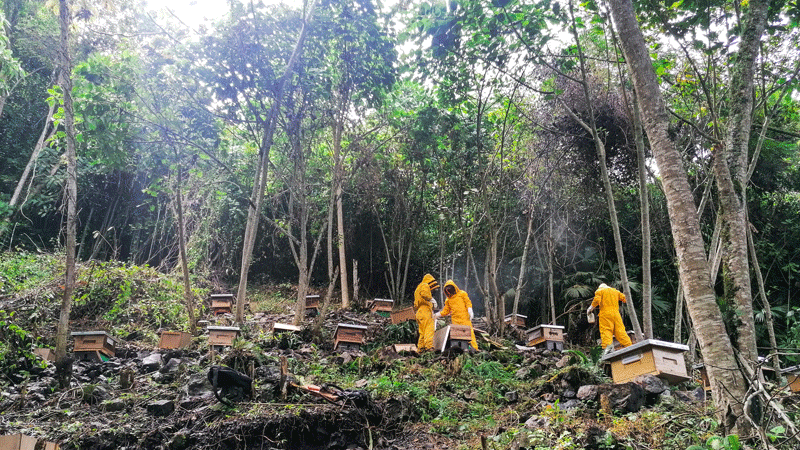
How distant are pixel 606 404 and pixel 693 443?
171cm

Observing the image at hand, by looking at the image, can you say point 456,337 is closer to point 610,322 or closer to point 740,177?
point 610,322

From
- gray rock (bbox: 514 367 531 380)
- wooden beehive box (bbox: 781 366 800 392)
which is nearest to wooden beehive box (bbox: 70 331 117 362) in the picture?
gray rock (bbox: 514 367 531 380)

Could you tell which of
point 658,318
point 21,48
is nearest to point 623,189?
point 658,318

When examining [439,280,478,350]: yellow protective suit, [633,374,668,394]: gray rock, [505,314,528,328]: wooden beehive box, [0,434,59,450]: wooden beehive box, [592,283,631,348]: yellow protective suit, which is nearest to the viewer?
[0,434,59,450]: wooden beehive box

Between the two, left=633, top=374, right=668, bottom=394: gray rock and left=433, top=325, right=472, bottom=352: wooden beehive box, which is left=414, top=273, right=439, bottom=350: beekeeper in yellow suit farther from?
left=633, top=374, right=668, bottom=394: gray rock

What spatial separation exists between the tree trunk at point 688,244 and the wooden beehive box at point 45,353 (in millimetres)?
9377

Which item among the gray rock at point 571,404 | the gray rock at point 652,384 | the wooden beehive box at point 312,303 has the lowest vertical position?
the gray rock at point 571,404

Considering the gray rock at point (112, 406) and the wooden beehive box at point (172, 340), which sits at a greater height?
the wooden beehive box at point (172, 340)

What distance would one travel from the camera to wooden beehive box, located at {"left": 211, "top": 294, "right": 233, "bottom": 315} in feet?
45.5

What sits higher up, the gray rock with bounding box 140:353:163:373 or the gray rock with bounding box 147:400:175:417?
the gray rock with bounding box 140:353:163:373

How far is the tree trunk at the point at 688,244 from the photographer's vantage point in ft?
15.1

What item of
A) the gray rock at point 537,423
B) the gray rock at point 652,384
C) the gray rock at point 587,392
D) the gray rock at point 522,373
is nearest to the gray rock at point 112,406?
the gray rock at point 537,423

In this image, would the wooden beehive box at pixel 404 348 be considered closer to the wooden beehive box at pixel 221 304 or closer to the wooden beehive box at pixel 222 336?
the wooden beehive box at pixel 222 336

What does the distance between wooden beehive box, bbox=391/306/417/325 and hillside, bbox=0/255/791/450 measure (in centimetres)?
173
